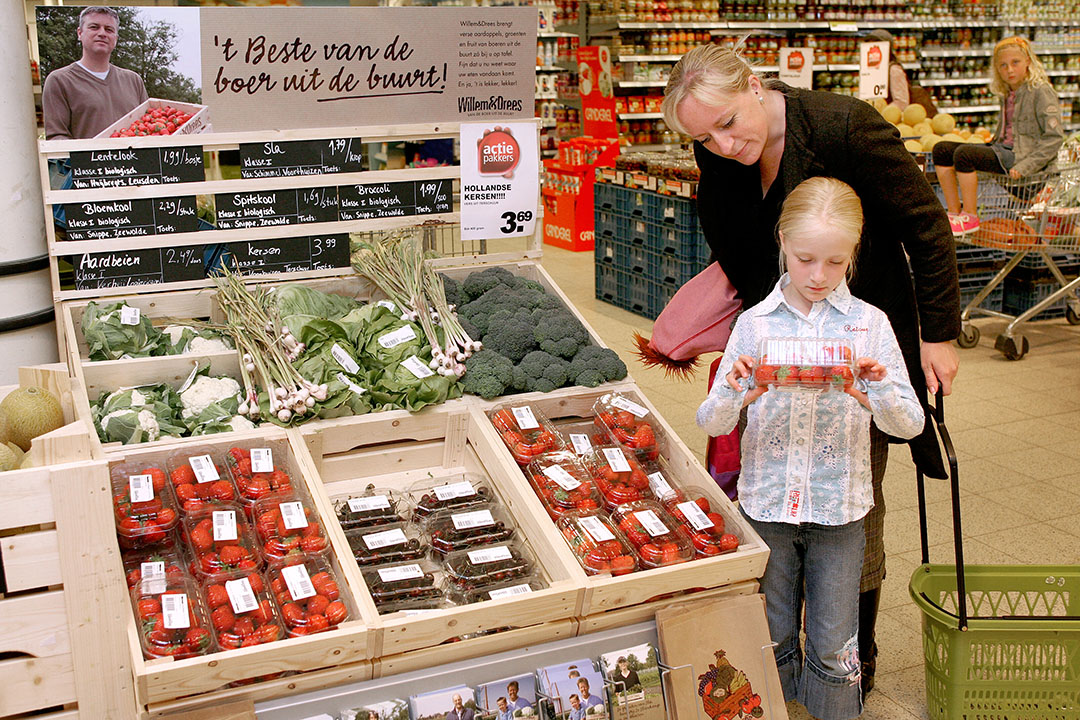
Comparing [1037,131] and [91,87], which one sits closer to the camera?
[91,87]

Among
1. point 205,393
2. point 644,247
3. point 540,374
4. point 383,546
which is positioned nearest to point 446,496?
point 383,546

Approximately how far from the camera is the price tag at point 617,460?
2.57 metres

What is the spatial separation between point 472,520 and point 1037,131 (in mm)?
5136

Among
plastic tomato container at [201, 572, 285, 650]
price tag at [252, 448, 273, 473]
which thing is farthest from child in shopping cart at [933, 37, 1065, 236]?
plastic tomato container at [201, 572, 285, 650]

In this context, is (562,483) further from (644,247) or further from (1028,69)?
(1028,69)

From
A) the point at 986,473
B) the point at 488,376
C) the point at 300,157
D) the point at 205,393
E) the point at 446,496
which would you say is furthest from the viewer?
the point at 986,473

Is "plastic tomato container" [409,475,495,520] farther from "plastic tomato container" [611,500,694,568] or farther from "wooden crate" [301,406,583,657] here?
"plastic tomato container" [611,500,694,568]

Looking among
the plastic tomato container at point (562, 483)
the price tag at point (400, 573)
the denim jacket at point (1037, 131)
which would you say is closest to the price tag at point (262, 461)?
the price tag at point (400, 573)

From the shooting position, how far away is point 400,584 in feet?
7.26

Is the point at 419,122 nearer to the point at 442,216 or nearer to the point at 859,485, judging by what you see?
the point at 442,216

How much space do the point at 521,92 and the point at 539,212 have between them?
1.29 ft

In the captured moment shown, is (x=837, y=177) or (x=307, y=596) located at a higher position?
(x=837, y=177)

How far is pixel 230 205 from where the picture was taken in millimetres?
2998

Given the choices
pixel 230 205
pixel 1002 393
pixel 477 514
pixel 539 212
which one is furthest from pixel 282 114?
pixel 1002 393
